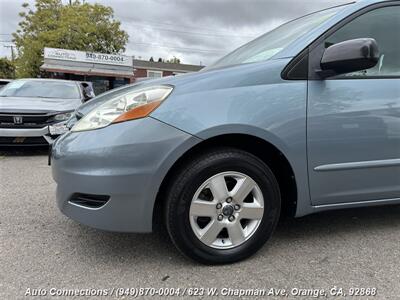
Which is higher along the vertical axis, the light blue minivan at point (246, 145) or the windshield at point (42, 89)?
the windshield at point (42, 89)

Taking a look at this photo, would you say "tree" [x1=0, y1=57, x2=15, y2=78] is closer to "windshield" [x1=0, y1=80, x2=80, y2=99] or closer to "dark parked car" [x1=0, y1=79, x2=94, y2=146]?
"windshield" [x1=0, y1=80, x2=80, y2=99]

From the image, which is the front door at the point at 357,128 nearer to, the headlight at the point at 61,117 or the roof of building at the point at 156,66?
the headlight at the point at 61,117

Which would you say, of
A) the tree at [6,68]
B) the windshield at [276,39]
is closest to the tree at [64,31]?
the tree at [6,68]

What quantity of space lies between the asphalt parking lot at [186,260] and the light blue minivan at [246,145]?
0.63 feet

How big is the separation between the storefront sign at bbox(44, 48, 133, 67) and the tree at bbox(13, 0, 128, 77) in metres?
6.22

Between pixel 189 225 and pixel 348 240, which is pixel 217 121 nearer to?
pixel 189 225

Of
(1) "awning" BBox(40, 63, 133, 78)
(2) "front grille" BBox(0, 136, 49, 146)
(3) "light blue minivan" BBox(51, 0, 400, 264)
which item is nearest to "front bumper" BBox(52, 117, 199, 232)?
(3) "light blue minivan" BBox(51, 0, 400, 264)

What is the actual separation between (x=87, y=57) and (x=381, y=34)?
25908 mm

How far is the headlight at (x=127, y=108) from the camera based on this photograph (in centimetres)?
222

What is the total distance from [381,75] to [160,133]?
5.16 ft

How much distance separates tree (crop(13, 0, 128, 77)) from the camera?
31453mm

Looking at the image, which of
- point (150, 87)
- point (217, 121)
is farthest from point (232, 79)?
point (150, 87)

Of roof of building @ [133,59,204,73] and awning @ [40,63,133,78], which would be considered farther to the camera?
roof of building @ [133,59,204,73]

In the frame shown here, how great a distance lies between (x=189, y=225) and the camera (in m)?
2.26
